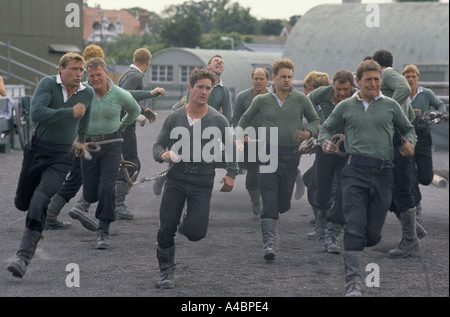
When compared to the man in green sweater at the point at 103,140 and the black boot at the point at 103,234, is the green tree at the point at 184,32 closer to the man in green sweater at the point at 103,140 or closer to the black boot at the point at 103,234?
the man in green sweater at the point at 103,140

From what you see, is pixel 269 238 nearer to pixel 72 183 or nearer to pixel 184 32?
pixel 72 183

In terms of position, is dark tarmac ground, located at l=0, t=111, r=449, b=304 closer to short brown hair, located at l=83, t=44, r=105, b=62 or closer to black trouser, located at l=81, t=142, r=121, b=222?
black trouser, located at l=81, t=142, r=121, b=222

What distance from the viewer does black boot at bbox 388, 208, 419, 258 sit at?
8234mm

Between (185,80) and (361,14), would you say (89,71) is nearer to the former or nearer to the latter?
(361,14)

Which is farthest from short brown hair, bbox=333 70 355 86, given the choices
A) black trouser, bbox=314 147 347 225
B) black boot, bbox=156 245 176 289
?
black boot, bbox=156 245 176 289

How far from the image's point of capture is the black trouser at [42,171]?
7.22m

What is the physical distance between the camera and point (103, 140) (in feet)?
28.3

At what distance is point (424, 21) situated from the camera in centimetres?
3091

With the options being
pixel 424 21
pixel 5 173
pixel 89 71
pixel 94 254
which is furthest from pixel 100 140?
pixel 424 21

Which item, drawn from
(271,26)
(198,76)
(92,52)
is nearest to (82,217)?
(92,52)

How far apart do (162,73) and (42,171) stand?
177 feet

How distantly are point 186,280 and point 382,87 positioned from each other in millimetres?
3024

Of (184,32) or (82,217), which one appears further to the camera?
(184,32)

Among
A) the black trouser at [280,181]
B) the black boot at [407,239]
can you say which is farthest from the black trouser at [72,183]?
the black boot at [407,239]
